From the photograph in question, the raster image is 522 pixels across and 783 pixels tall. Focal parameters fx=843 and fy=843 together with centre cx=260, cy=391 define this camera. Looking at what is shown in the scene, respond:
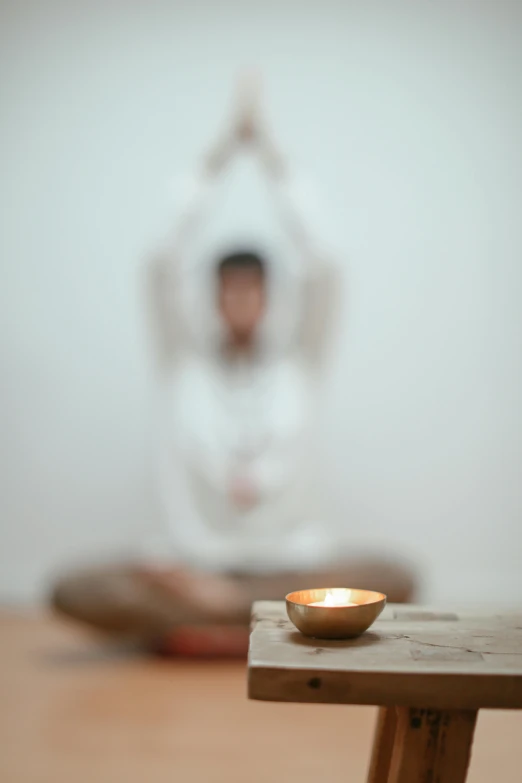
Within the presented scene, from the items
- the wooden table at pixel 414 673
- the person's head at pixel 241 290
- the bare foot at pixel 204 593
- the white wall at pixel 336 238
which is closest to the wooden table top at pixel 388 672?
the wooden table at pixel 414 673

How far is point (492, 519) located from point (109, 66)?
2261 mm

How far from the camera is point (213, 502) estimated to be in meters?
2.62

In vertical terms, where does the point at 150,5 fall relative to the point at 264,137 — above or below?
above

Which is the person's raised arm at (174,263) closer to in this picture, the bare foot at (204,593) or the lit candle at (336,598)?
the bare foot at (204,593)

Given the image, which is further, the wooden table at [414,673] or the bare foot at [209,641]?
the bare foot at [209,641]

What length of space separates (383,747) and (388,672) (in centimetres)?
31

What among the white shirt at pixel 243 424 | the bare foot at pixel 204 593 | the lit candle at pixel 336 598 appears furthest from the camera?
the white shirt at pixel 243 424

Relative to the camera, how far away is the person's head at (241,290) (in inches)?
106

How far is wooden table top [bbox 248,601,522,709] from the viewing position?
2.03 feet

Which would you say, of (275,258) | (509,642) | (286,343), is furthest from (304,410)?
(509,642)

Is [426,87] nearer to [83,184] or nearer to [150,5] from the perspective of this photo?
[150,5]

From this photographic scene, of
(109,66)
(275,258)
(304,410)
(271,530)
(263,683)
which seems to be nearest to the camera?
(263,683)

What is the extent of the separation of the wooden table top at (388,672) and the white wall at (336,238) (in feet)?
8.18

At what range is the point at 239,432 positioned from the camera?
106 inches
